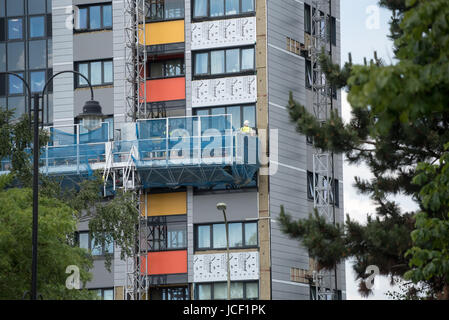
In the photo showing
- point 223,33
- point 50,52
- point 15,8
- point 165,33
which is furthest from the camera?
point 15,8

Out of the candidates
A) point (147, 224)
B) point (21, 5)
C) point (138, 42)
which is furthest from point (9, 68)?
point (147, 224)

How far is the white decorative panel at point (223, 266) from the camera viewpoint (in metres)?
53.3

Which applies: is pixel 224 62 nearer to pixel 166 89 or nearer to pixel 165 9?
pixel 166 89

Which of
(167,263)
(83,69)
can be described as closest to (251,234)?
(167,263)

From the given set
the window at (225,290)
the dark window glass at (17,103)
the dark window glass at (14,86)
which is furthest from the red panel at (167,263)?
the dark window glass at (14,86)

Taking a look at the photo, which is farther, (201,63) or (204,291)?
(201,63)

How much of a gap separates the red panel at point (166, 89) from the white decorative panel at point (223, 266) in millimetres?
8267

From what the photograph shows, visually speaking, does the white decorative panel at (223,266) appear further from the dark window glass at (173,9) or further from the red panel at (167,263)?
the dark window glass at (173,9)

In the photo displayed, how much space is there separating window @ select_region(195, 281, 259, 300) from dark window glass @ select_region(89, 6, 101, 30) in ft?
48.6

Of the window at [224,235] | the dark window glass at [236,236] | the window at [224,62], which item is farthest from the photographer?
the window at [224,62]

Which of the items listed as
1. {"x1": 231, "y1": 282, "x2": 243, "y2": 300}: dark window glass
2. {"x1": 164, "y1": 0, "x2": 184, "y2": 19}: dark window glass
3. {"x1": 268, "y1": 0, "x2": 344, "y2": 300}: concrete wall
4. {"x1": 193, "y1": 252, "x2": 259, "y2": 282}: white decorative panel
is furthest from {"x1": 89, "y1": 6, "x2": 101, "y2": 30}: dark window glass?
{"x1": 231, "y1": 282, "x2": 243, "y2": 300}: dark window glass

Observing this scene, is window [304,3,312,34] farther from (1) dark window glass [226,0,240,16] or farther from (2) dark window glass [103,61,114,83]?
(2) dark window glass [103,61,114,83]

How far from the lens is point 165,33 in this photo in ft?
186

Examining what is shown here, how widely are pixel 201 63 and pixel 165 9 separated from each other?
355 cm
